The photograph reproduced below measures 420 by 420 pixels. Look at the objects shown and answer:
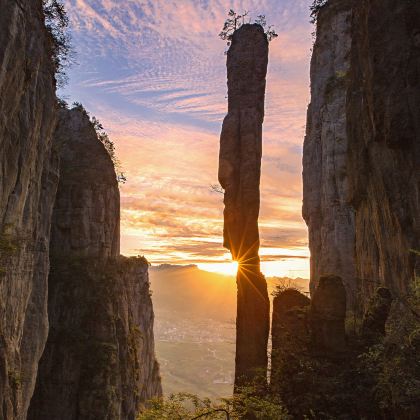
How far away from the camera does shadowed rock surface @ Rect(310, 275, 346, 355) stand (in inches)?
649

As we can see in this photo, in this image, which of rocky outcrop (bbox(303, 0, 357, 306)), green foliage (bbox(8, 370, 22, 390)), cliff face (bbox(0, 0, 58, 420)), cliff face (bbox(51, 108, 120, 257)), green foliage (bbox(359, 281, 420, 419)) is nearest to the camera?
green foliage (bbox(359, 281, 420, 419))

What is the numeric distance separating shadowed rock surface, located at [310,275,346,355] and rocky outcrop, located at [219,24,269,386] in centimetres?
1097

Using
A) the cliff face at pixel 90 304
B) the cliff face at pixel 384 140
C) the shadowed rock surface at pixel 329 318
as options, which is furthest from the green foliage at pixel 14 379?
the cliff face at pixel 90 304

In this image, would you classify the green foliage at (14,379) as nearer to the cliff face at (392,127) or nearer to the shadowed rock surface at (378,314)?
the shadowed rock surface at (378,314)

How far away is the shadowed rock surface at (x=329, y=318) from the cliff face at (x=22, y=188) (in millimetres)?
12985

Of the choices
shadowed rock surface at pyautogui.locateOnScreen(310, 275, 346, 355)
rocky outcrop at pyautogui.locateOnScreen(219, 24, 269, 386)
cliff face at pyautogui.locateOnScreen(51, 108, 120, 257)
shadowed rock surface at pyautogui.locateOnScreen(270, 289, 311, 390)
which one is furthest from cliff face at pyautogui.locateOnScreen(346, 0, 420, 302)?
cliff face at pyautogui.locateOnScreen(51, 108, 120, 257)

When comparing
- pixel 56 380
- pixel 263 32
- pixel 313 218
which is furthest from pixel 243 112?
pixel 56 380

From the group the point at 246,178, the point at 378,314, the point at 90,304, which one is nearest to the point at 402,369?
the point at 378,314

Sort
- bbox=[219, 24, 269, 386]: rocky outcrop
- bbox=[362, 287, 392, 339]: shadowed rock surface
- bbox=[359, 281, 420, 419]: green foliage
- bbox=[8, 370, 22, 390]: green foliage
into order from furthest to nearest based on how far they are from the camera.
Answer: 1. bbox=[219, 24, 269, 386]: rocky outcrop
2. bbox=[8, 370, 22, 390]: green foliage
3. bbox=[362, 287, 392, 339]: shadowed rock surface
4. bbox=[359, 281, 420, 419]: green foliage

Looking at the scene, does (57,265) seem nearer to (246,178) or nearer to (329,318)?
(246,178)

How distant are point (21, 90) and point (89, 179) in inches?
1112

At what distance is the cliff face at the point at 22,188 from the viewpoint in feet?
49.6

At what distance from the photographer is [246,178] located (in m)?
30.8

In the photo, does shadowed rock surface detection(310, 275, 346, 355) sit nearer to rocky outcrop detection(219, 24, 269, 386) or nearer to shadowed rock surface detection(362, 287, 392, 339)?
shadowed rock surface detection(362, 287, 392, 339)
